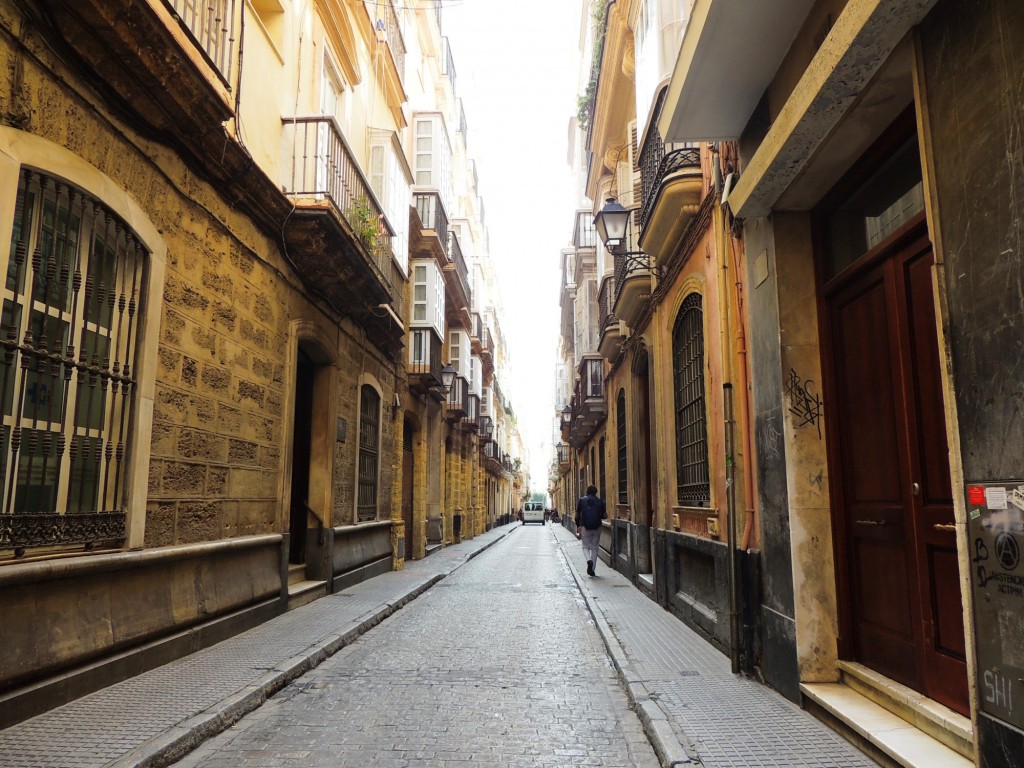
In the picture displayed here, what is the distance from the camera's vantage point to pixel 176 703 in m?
4.83

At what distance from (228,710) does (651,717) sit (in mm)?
2746

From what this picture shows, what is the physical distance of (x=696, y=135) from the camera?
6.36 metres

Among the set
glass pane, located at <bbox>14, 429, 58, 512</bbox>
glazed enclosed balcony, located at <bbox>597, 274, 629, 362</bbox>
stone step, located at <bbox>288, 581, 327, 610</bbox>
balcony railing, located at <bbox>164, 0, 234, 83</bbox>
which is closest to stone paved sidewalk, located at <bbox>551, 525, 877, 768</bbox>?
stone step, located at <bbox>288, 581, 327, 610</bbox>

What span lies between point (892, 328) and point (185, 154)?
5.91 m

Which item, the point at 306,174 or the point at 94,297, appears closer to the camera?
the point at 94,297

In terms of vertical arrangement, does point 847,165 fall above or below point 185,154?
below

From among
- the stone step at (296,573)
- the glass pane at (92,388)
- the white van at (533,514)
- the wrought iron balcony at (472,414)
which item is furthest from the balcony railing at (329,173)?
the white van at (533,514)

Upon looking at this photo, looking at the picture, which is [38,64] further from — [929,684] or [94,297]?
[929,684]

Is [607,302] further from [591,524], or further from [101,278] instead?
[101,278]

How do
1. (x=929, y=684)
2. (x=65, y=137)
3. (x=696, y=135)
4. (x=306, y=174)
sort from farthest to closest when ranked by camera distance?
(x=306, y=174)
(x=696, y=135)
(x=65, y=137)
(x=929, y=684)

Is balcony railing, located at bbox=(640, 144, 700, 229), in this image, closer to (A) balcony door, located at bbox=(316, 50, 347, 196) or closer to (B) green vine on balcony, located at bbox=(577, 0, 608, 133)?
(A) balcony door, located at bbox=(316, 50, 347, 196)

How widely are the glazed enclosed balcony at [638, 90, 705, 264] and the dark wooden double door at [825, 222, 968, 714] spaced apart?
2964 millimetres

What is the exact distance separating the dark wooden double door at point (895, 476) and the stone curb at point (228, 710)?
13.6 feet

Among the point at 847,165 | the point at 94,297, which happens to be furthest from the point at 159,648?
the point at 847,165
